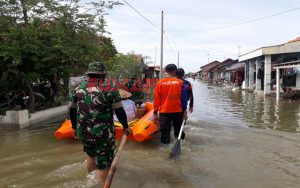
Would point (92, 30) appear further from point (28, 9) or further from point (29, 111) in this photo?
point (29, 111)

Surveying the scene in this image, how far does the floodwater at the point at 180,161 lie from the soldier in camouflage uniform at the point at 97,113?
960mm

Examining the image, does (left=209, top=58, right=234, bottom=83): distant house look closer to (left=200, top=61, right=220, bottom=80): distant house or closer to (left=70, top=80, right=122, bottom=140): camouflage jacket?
(left=200, top=61, right=220, bottom=80): distant house

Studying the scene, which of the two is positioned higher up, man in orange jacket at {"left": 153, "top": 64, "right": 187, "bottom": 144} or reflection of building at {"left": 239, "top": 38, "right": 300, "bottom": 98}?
reflection of building at {"left": 239, "top": 38, "right": 300, "bottom": 98}

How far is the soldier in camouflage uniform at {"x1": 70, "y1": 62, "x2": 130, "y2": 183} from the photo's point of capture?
13.3 feet

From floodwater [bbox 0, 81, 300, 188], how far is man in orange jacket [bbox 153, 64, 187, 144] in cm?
74

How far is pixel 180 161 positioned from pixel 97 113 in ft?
9.03

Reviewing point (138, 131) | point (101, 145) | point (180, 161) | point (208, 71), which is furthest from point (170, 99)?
point (208, 71)

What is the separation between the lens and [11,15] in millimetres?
10609

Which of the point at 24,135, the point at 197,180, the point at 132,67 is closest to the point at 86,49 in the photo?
the point at 24,135

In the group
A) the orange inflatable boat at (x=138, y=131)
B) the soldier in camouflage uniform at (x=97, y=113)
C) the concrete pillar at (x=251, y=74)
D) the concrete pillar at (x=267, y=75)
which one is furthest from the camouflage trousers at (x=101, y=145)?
the concrete pillar at (x=251, y=74)

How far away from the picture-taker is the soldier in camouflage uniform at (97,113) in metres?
4.06

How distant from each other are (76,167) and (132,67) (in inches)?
752

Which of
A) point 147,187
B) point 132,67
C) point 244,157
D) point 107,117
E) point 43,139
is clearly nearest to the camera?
point 107,117

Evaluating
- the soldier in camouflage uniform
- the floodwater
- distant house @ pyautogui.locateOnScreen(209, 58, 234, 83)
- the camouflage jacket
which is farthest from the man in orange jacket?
distant house @ pyautogui.locateOnScreen(209, 58, 234, 83)
